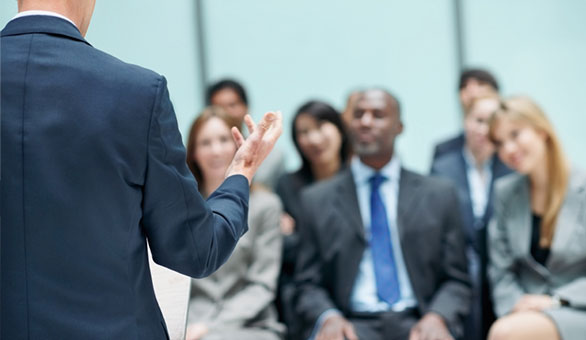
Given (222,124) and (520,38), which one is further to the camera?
(520,38)

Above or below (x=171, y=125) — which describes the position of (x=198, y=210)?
below

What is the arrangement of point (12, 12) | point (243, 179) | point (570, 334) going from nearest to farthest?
point (243, 179)
point (12, 12)
point (570, 334)

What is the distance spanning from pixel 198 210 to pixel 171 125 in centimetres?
16

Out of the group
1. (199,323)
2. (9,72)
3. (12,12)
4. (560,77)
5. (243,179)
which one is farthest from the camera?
(560,77)

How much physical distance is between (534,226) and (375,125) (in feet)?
2.68

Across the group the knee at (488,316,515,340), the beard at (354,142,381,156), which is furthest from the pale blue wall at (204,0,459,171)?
the knee at (488,316,515,340)

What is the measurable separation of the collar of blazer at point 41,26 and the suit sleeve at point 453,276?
2.22 metres

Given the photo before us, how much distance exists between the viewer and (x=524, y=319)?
3061 mm

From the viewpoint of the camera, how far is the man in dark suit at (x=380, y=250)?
3273 millimetres

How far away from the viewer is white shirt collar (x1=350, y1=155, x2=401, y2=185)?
356cm

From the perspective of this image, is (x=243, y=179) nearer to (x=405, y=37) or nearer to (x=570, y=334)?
(x=570, y=334)

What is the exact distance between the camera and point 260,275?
3.47m

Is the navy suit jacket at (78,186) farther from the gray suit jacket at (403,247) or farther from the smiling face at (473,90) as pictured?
the smiling face at (473,90)

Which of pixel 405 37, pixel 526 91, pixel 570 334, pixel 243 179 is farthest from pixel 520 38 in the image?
pixel 243 179
